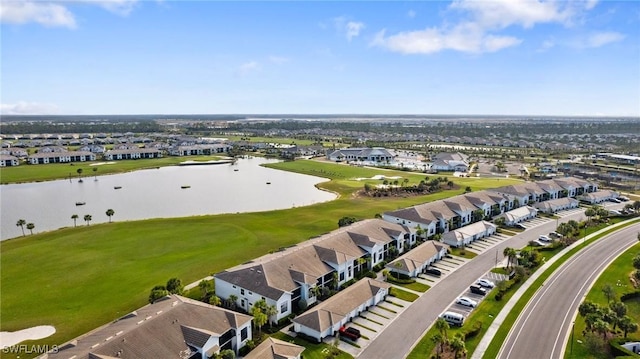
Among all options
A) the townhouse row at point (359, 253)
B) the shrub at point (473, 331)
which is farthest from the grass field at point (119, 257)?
the shrub at point (473, 331)

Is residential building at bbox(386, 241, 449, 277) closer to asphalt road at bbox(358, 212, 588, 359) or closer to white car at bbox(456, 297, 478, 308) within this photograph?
asphalt road at bbox(358, 212, 588, 359)

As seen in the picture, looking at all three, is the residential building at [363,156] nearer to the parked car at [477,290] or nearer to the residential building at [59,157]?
the residential building at [59,157]

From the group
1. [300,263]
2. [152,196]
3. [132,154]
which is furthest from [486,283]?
[132,154]

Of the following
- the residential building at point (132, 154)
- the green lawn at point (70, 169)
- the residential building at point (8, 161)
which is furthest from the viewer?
the residential building at point (132, 154)

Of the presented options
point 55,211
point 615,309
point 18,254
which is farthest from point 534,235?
point 55,211

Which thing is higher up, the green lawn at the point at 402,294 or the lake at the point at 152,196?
the lake at the point at 152,196

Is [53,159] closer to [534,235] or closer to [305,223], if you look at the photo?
[305,223]
